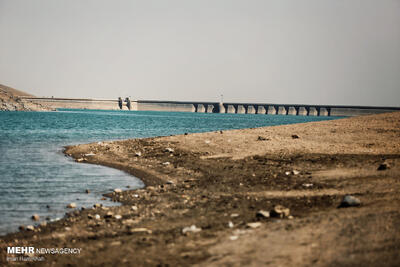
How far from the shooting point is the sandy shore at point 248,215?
7223 millimetres

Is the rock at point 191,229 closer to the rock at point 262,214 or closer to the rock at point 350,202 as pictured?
the rock at point 262,214

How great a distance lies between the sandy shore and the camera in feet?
23.7

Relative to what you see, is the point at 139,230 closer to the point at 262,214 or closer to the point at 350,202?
the point at 262,214

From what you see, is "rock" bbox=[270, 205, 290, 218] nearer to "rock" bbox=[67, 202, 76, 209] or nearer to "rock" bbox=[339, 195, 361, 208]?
"rock" bbox=[339, 195, 361, 208]

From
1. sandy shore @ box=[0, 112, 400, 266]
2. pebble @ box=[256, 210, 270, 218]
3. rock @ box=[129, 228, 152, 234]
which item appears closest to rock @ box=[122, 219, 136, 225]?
sandy shore @ box=[0, 112, 400, 266]

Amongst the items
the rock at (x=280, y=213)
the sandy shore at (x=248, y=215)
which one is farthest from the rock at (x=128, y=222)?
the rock at (x=280, y=213)

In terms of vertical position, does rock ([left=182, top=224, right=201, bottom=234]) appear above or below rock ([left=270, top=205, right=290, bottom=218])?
below

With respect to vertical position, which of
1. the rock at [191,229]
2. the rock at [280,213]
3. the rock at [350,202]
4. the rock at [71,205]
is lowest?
the rock at [71,205]

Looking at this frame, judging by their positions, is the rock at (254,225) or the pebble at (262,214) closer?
the rock at (254,225)

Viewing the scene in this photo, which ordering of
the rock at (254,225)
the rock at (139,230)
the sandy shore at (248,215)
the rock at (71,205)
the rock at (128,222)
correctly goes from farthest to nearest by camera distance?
the rock at (71,205) → the rock at (128,222) → the rock at (139,230) → the rock at (254,225) → the sandy shore at (248,215)

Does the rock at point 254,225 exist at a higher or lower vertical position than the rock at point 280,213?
lower

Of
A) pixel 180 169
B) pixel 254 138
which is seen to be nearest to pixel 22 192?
pixel 180 169

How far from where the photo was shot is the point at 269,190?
12953mm

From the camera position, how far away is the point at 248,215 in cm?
1006
